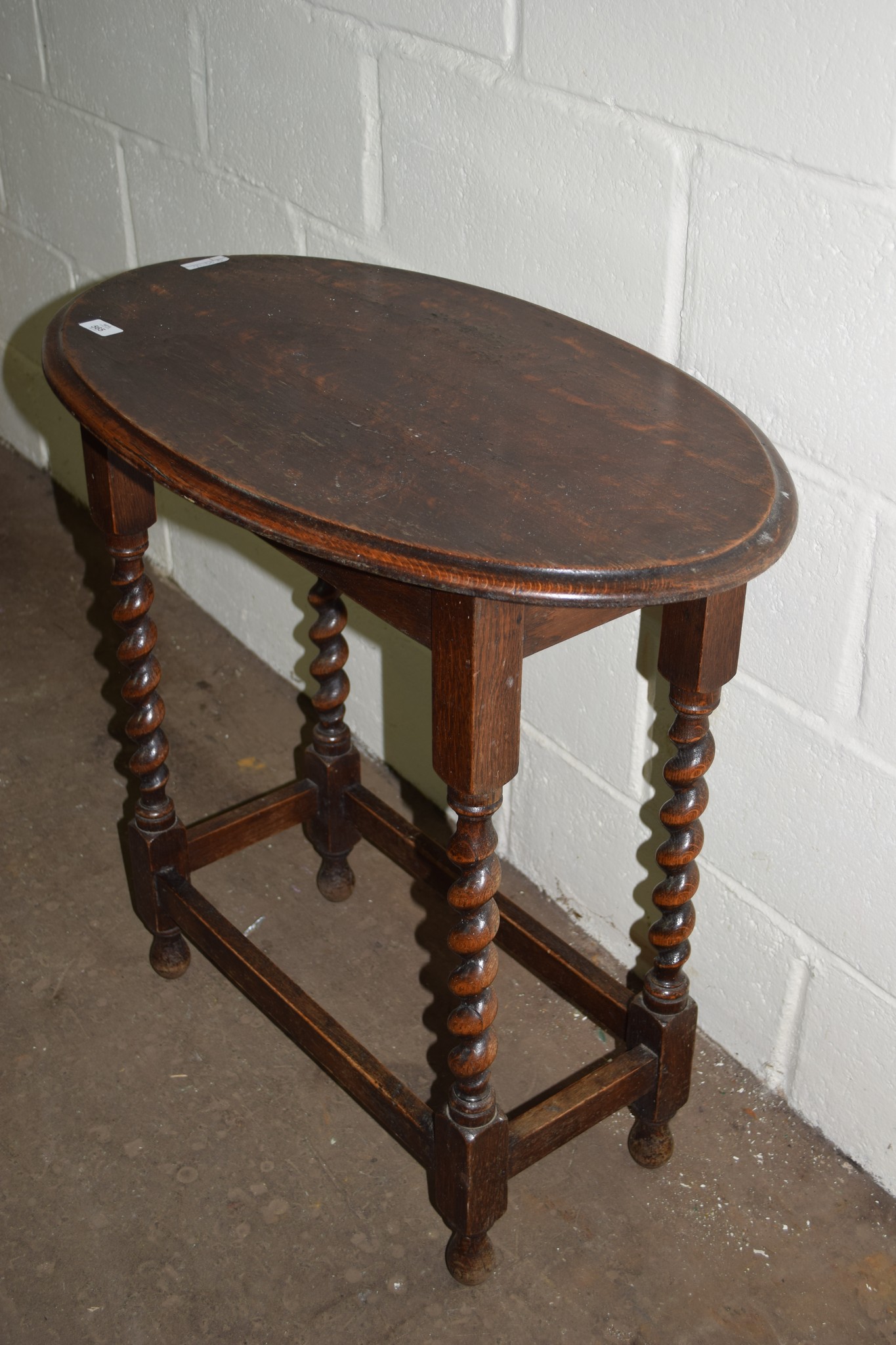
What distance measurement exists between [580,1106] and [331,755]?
0.74 m

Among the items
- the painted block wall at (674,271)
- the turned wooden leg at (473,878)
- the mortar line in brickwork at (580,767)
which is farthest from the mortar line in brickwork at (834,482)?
the mortar line in brickwork at (580,767)

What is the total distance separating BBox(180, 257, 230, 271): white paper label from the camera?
1.84 m

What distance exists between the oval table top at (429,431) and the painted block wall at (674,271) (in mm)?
144

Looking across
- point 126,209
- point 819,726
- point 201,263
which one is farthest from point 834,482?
point 126,209

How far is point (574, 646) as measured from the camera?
82.0 inches

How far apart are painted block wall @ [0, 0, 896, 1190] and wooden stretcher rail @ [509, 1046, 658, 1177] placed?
0.92ft

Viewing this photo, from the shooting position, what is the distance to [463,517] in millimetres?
1274

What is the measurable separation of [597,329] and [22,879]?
53.1 inches

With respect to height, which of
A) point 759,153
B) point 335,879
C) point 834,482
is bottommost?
point 335,879

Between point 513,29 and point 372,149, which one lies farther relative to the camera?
point 372,149

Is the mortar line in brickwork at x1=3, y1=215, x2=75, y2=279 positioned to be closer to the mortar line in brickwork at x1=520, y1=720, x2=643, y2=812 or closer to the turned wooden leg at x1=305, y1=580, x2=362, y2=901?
the turned wooden leg at x1=305, y1=580, x2=362, y2=901

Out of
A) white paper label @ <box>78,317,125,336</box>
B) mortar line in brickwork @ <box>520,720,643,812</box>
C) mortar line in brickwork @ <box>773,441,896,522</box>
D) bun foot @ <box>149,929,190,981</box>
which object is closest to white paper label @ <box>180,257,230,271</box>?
white paper label @ <box>78,317,125,336</box>

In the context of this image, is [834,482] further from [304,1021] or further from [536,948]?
[304,1021]

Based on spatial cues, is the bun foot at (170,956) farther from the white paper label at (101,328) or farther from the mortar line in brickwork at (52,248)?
the mortar line in brickwork at (52,248)
